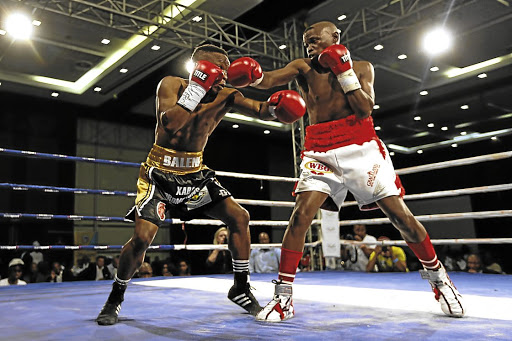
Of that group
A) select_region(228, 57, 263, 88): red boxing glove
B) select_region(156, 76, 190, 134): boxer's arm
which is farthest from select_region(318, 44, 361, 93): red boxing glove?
select_region(156, 76, 190, 134): boxer's arm

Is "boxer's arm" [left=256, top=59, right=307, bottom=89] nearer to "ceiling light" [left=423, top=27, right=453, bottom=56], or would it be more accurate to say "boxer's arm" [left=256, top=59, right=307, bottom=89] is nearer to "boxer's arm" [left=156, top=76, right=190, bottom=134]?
"boxer's arm" [left=156, top=76, right=190, bottom=134]

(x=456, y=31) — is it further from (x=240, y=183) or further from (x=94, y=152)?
(x=94, y=152)

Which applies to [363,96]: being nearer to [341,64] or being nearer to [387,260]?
[341,64]

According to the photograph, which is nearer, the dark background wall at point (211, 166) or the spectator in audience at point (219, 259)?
the spectator in audience at point (219, 259)

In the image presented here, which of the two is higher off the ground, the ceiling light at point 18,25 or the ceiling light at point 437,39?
the ceiling light at point 18,25

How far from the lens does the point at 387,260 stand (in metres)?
4.47

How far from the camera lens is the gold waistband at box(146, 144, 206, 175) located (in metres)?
1.98

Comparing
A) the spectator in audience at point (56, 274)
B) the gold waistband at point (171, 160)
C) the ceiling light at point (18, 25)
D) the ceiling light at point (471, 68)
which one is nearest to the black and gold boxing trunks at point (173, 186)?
the gold waistband at point (171, 160)

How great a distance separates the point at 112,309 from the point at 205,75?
1.01m

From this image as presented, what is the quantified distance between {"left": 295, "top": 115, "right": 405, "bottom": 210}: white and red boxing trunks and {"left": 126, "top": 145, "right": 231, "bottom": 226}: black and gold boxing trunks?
17.7 inches

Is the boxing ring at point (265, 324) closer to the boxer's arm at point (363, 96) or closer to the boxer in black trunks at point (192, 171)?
the boxer in black trunks at point (192, 171)

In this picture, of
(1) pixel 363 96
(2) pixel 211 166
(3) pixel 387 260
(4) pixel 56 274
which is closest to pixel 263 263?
(3) pixel 387 260

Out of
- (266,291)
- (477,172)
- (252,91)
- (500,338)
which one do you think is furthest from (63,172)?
(477,172)

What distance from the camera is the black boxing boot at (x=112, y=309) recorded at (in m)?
1.60
